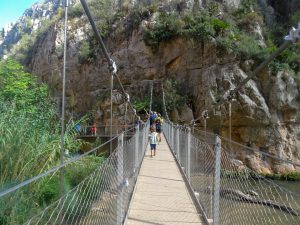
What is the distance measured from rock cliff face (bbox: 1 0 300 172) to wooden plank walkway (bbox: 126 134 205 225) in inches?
414

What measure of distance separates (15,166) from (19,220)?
0.96 meters

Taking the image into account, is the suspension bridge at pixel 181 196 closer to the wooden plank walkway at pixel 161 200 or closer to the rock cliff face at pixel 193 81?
the wooden plank walkway at pixel 161 200

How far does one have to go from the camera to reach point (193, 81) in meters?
19.2

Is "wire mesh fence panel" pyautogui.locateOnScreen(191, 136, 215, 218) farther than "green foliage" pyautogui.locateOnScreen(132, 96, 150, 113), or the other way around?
"green foliage" pyautogui.locateOnScreen(132, 96, 150, 113)

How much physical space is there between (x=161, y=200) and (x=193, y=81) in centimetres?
1500

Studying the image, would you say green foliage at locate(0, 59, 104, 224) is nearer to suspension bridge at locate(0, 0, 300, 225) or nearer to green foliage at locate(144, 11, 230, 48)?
suspension bridge at locate(0, 0, 300, 225)

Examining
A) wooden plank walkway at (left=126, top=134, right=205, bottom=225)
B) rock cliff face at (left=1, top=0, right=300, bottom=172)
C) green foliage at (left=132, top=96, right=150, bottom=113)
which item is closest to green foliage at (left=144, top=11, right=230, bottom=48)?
rock cliff face at (left=1, top=0, right=300, bottom=172)

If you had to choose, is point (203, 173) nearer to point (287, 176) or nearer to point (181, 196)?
point (181, 196)

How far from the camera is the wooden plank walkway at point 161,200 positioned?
383 cm

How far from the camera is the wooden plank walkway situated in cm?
383

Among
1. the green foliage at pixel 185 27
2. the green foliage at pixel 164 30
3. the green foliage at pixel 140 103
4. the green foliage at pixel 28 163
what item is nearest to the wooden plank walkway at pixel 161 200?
the green foliage at pixel 28 163

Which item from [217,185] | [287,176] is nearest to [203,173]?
[217,185]

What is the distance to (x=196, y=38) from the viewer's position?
63.5 ft

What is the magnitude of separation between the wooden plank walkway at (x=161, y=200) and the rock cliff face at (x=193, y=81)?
414 inches
